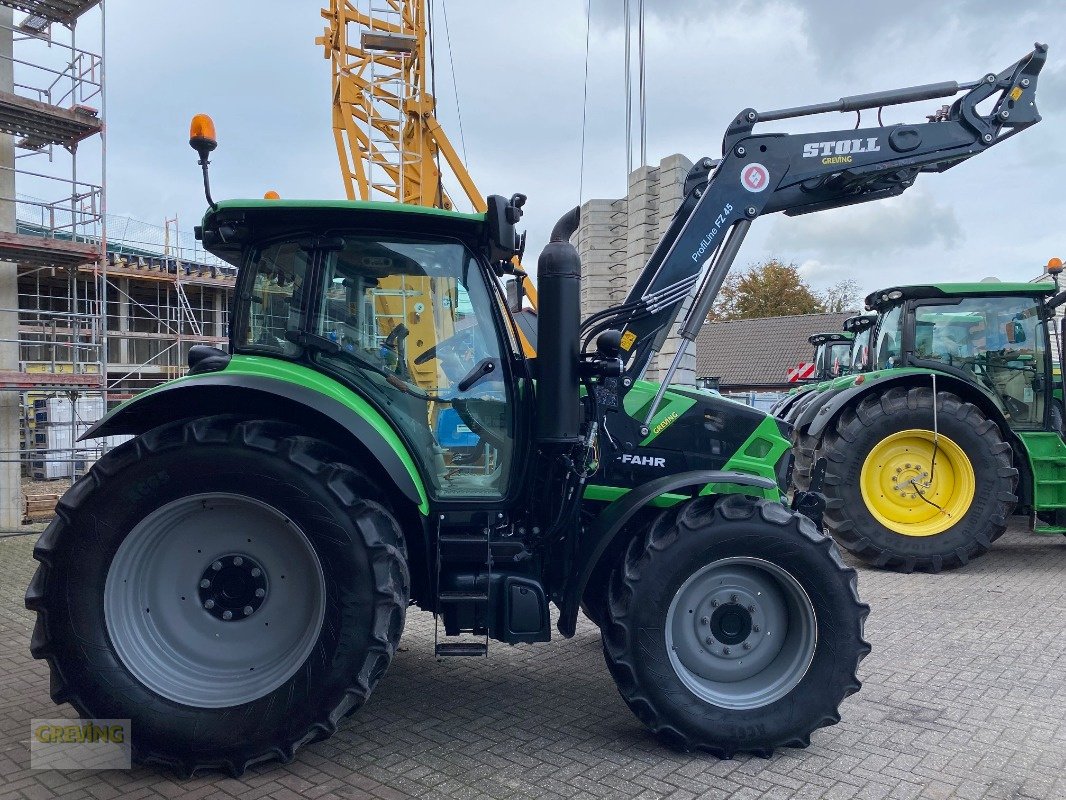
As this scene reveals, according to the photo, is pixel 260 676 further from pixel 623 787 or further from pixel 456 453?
pixel 623 787

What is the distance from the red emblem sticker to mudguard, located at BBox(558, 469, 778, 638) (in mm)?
1721

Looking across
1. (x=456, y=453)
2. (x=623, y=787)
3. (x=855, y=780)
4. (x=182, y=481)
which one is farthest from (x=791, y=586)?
(x=182, y=481)

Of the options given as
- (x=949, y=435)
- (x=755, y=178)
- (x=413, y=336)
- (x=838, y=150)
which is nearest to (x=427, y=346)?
(x=413, y=336)

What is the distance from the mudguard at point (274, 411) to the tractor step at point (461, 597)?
1.31 feet

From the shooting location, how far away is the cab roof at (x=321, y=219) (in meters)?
3.53

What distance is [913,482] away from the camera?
7602 mm

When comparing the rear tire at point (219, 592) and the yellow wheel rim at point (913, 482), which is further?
the yellow wheel rim at point (913, 482)

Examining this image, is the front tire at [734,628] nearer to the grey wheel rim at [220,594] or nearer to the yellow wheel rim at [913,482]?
the grey wheel rim at [220,594]

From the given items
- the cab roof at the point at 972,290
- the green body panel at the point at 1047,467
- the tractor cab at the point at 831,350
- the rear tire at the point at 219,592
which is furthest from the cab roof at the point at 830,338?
the rear tire at the point at 219,592

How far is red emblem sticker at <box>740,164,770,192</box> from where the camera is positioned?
4512 mm

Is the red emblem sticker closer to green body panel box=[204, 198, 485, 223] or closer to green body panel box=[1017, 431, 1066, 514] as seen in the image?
green body panel box=[204, 198, 485, 223]

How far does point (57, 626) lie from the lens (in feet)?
10.5

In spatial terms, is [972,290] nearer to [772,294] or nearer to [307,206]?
[307,206]

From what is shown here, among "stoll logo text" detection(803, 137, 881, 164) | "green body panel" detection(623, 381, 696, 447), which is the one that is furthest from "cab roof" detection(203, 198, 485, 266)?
"stoll logo text" detection(803, 137, 881, 164)
